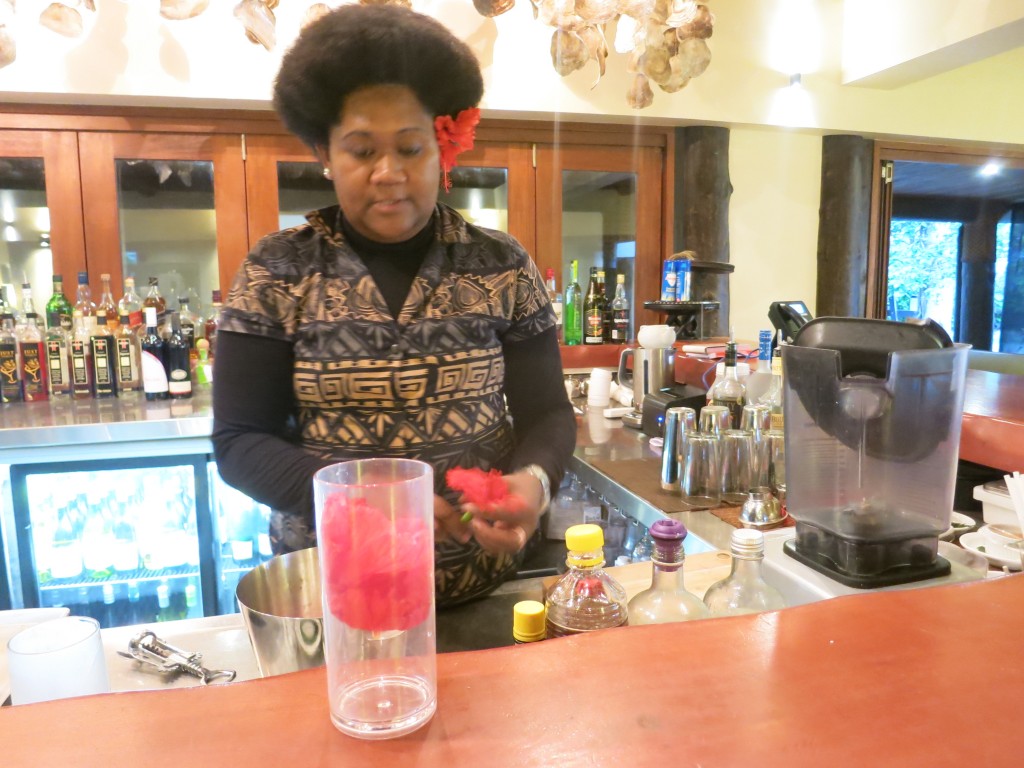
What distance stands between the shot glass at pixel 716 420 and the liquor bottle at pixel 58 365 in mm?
2351

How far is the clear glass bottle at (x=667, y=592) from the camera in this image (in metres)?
0.72

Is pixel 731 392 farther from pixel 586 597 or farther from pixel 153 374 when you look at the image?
pixel 153 374

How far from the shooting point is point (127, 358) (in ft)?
9.08

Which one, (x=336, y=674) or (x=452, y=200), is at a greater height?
(x=452, y=200)

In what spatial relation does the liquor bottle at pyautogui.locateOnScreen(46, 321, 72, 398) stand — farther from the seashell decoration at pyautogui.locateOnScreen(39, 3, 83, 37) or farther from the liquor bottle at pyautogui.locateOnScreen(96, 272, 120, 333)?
the seashell decoration at pyautogui.locateOnScreen(39, 3, 83, 37)

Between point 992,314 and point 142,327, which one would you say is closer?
point 142,327

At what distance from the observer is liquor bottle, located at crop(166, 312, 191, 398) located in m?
2.70

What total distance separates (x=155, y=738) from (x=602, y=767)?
266 mm

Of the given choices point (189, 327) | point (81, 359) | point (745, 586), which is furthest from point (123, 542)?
point (745, 586)

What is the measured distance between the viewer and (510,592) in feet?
3.99

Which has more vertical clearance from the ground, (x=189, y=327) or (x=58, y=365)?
(x=189, y=327)

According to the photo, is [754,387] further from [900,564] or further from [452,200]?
[452,200]

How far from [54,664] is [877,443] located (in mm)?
909

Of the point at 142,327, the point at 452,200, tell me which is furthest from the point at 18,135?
the point at 452,200
